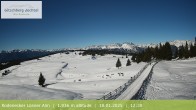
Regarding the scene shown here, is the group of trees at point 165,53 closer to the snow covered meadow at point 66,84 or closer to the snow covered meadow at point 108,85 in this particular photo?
the snow covered meadow at point 66,84

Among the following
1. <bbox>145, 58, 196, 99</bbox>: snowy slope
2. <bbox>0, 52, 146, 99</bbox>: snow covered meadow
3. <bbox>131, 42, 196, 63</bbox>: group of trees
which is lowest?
<bbox>0, 52, 146, 99</bbox>: snow covered meadow

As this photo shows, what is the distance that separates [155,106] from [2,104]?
1035 cm

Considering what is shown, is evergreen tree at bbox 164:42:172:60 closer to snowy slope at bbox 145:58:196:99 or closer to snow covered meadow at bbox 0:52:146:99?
snow covered meadow at bbox 0:52:146:99

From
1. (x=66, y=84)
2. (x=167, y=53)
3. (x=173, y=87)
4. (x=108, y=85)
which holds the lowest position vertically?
(x=66, y=84)

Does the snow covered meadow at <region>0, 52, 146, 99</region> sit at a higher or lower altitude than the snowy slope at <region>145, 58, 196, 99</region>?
lower

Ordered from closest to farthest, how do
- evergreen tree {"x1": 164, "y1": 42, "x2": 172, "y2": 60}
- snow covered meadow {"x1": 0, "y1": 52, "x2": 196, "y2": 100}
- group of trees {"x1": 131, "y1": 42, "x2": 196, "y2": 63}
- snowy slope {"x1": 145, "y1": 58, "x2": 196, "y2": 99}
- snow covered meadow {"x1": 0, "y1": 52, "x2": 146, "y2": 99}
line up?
snowy slope {"x1": 145, "y1": 58, "x2": 196, "y2": 99}
snow covered meadow {"x1": 0, "y1": 52, "x2": 196, "y2": 100}
snow covered meadow {"x1": 0, "y1": 52, "x2": 146, "y2": 99}
group of trees {"x1": 131, "y1": 42, "x2": 196, "y2": 63}
evergreen tree {"x1": 164, "y1": 42, "x2": 172, "y2": 60}

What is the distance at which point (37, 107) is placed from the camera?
14.6 m

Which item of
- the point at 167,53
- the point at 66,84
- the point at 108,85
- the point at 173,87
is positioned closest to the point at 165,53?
the point at 167,53

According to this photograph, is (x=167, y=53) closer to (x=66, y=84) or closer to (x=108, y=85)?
(x=66, y=84)

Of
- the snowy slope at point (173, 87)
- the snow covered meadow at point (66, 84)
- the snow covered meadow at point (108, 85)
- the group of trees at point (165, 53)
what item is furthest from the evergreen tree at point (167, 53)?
the snowy slope at point (173, 87)

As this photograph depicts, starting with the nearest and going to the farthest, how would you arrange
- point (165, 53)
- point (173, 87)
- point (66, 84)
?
point (173, 87) → point (66, 84) → point (165, 53)

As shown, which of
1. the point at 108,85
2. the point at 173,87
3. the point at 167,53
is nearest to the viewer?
the point at 173,87

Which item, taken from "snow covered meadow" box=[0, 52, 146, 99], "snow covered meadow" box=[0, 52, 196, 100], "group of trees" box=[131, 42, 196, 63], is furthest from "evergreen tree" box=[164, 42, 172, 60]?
"snow covered meadow" box=[0, 52, 196, 100]

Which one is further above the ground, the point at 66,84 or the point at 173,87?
the point at 173,87
